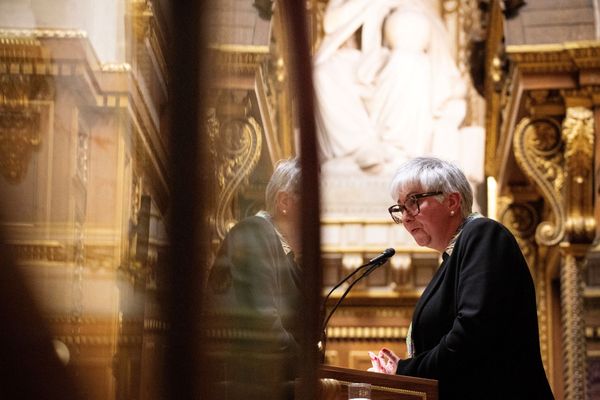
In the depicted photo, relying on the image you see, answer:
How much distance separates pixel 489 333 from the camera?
81.1 inches

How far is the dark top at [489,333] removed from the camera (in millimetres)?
2064

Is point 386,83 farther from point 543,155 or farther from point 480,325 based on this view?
point 480,325

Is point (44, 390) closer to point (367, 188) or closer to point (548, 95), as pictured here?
point (548, 95)

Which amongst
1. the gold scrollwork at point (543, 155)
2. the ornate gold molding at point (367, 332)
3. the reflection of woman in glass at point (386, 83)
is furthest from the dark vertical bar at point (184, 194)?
the reflection of woman in glass at point (386, 83)

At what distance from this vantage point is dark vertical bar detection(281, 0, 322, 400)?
0.73 meters

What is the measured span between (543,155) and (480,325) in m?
3.12

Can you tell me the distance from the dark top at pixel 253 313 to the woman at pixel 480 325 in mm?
1321

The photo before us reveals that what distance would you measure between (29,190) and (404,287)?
5.40 metres

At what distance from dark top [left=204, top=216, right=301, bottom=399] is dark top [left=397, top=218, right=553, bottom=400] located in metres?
1.32

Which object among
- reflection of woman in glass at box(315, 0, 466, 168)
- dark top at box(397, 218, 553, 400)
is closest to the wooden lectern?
dark top at box(397, 218, 553, 400)

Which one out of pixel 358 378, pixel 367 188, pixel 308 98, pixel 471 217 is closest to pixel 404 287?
pixel 367 188

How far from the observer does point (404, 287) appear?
5961 mm

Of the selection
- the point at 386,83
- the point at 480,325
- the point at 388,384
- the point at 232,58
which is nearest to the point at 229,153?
the point at 232,58

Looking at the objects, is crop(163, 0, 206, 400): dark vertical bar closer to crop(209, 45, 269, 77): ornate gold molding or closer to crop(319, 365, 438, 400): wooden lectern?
crop(209, 45, 269, 77): ornate gold molding
